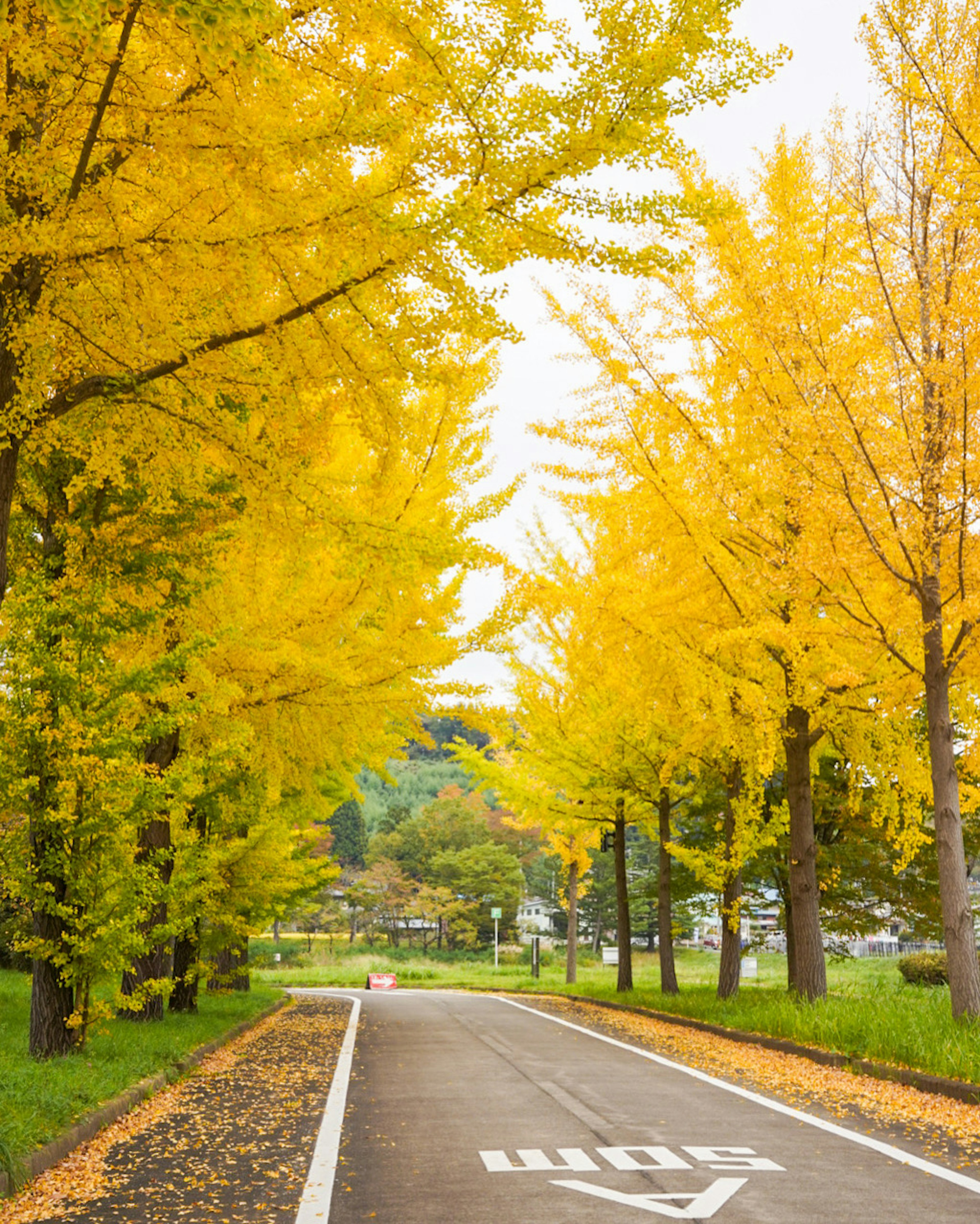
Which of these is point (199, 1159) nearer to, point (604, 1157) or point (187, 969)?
point (604, 1157)

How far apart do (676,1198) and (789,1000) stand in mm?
8852

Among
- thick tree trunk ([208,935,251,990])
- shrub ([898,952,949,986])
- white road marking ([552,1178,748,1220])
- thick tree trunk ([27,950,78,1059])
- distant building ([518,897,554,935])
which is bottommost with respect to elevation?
distant building ([518,897,554,935])

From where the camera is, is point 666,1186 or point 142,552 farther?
point 142,552

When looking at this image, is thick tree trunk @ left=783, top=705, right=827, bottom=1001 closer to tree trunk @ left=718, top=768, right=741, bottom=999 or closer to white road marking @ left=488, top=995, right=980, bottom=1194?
tree trunk @ left=718, top=768, right=741, bottom=999

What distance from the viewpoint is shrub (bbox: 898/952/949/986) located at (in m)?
23.0

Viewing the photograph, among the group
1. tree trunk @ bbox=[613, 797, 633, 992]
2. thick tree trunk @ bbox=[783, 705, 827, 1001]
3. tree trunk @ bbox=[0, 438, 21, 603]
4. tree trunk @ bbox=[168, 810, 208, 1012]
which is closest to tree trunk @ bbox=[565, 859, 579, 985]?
tree trunk @ bbox=[613, 797, 633, 992]

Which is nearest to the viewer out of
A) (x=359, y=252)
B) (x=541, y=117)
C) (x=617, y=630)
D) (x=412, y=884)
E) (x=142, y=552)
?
(x=541, y=117)

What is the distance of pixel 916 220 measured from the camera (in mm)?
10398

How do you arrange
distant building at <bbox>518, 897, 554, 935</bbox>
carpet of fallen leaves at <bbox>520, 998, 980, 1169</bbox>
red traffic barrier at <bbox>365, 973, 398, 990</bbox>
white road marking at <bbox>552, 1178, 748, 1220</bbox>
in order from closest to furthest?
white road marking at <bbox>552, 1178, 748, 1220</bbox>
carpet of fallen leaves at <bbox>520, 998, 980, 1169</bbox>
red traffic barrier at <bbox>365, 973, 398, 990</bbox>
distant building at <bbox>518, 897, 554, 935</bbox>

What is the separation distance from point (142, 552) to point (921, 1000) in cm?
1174

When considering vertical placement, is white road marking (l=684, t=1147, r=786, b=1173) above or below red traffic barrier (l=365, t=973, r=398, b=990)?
above

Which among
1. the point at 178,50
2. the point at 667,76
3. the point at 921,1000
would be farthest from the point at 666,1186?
the point at 921,1000

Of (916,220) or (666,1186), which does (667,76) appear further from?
(916,220)

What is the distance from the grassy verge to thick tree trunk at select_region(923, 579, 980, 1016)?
355mm
